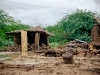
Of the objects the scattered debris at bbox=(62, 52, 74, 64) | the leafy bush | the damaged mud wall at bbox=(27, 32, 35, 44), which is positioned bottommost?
the scattered debris at bbox=(62, 52, 74, 64)

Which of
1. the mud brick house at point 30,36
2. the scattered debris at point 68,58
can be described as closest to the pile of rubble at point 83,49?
the mud brick house at point 30,36

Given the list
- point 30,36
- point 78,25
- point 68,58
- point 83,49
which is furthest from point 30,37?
point 68,58

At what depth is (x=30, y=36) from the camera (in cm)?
1672

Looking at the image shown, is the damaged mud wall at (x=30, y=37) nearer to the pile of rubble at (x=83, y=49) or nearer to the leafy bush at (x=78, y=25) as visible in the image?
the pile of rubble at (x=83, y=49)

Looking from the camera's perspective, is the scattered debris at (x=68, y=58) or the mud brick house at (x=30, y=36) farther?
the mud brick house at (x=30, y=36)

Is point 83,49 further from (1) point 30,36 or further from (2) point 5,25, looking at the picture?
(2) point 5,25

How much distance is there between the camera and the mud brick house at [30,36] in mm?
14686

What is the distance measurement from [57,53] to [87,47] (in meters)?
2.58

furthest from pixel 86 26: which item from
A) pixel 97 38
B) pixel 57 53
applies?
pixel 57 53

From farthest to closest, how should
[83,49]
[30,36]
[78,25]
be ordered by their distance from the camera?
[78,25], [30,36], [83,49]

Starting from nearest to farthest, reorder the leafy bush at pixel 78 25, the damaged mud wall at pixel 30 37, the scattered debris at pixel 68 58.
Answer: the scattered debris at pixel 68 58 < the damaged mud wall at pixel 30 37 < the leafy bush at pixel 78 25

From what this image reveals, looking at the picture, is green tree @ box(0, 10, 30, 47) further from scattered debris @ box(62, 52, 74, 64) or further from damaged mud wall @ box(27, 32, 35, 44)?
scattered debris @ box(62, 52, 74, 64)

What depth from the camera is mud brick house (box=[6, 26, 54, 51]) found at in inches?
578

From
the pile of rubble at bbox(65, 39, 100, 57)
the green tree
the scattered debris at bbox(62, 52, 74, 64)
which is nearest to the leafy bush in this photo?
the green tree
